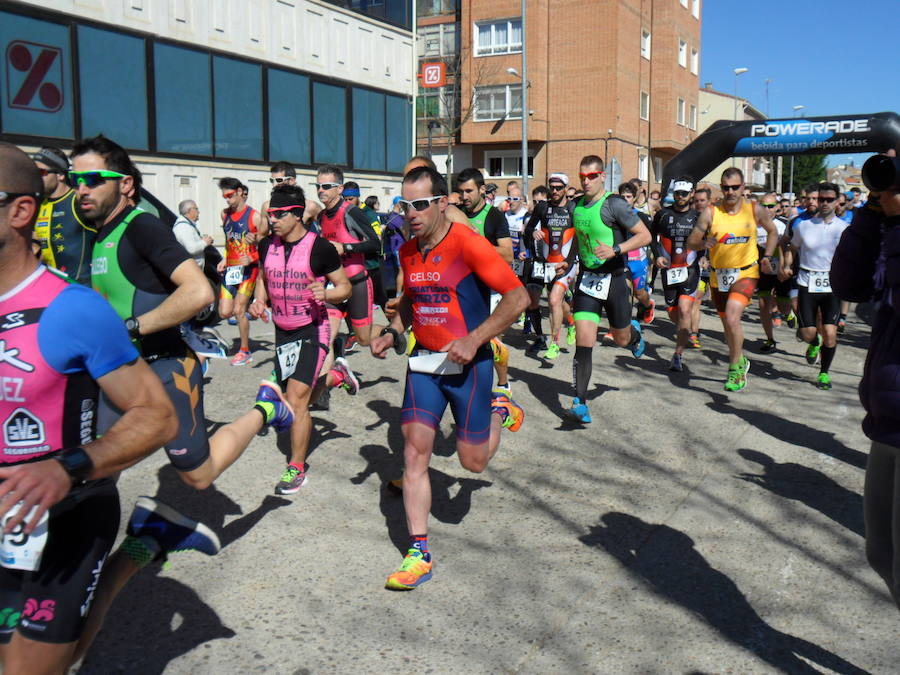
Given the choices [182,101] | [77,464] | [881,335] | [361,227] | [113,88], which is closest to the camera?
[77,464]

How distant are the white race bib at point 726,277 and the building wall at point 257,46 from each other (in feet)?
46.8

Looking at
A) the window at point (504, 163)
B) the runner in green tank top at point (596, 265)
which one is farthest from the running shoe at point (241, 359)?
the window at point (504, 163)

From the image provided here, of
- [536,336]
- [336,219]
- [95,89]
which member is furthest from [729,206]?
[95,89]

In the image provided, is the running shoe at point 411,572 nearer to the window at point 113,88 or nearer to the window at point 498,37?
the window at point 113,88

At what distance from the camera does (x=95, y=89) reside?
17844 mm

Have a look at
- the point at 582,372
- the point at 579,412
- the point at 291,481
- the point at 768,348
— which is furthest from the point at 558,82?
the point at 291,481

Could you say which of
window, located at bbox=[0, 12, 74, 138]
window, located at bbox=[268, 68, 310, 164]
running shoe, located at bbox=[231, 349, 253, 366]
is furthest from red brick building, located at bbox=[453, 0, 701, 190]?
running shoe, located at bbox=[231, 349, 253, 366]

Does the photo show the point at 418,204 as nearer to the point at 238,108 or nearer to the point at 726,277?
the point at 726,277

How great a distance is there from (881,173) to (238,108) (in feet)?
68.5

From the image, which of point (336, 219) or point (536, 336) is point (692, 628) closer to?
point (336, 219)

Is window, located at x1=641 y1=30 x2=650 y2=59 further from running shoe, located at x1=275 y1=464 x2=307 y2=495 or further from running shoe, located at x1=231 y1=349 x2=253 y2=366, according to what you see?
running shoe, located at x1=275 y1=464 x2=307 y2=495

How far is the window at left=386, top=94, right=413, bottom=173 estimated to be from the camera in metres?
27.4

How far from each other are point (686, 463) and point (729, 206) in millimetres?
3523

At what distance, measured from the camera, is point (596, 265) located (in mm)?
7234
